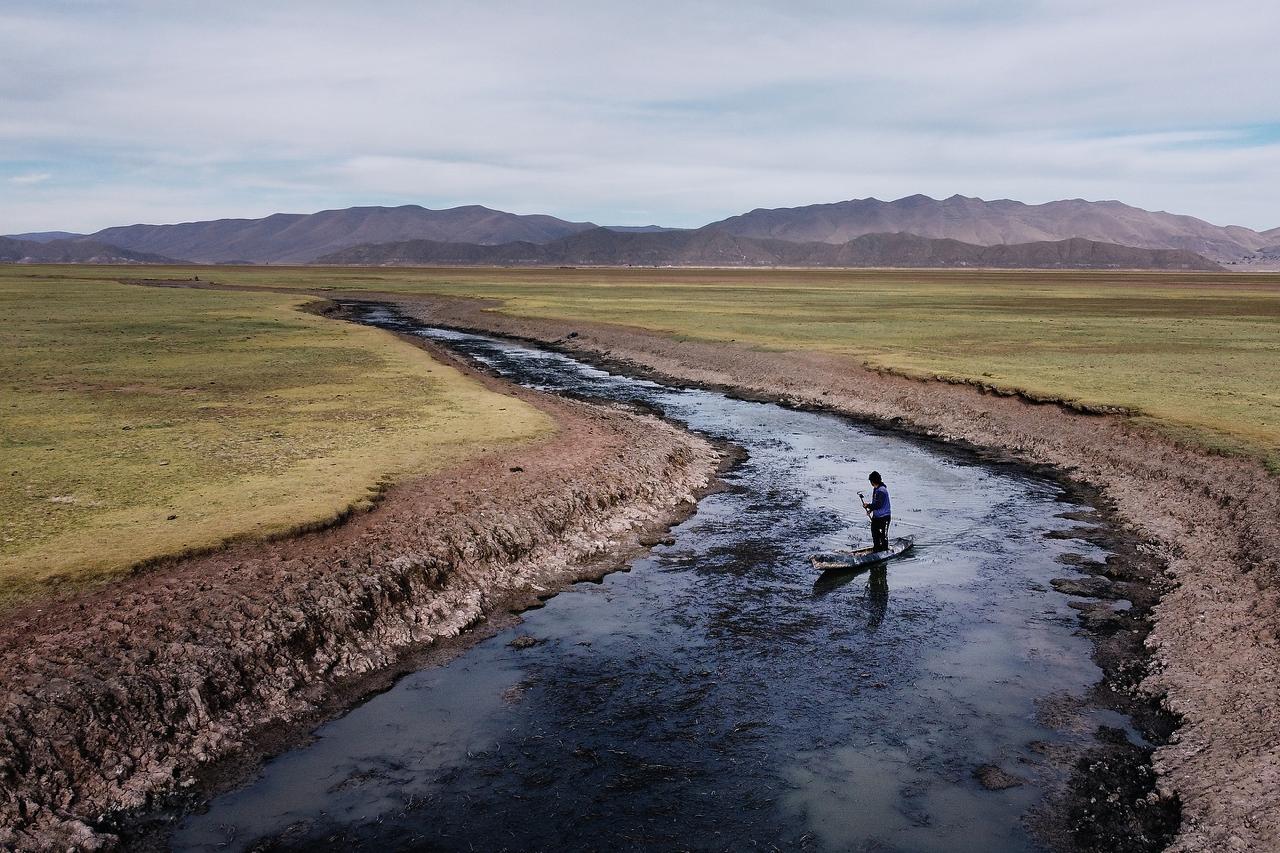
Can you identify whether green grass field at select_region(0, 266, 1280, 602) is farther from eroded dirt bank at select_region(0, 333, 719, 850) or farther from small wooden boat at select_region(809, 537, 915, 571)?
small wooden boat at select_region(809, 537, 915, 571)

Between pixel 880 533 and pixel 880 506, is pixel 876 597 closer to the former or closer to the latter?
pixel 880 533

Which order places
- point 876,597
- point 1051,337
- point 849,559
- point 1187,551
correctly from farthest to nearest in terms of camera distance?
1. point 1051,337
2. point 1187,551
3. point 849,559
4. point 876,597

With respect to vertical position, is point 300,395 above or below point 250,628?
above

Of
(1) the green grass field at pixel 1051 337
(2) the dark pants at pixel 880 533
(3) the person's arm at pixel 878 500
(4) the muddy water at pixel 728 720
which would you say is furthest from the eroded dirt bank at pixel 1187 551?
(3) the person's arm at pixel 878 500

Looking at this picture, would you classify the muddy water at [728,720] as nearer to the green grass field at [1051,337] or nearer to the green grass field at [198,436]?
the green grass field at [198,436]

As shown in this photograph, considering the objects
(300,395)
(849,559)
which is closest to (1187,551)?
(849,559)

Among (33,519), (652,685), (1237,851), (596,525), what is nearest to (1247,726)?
(1237,851)
